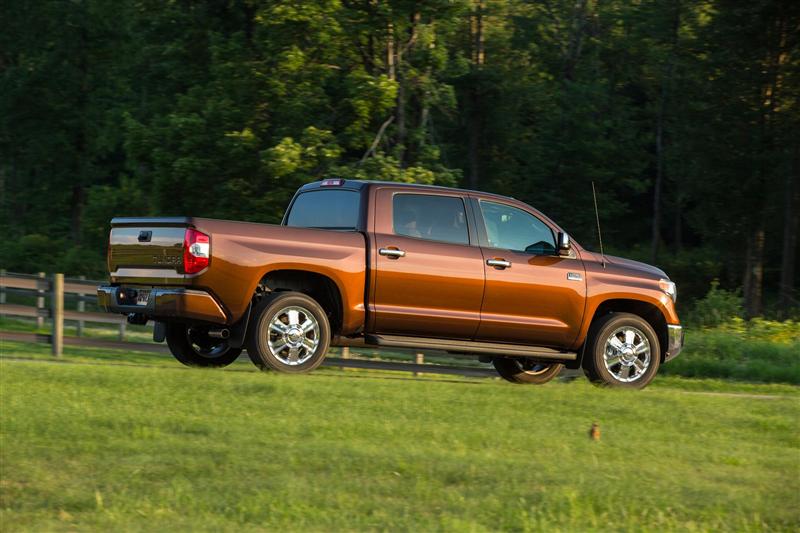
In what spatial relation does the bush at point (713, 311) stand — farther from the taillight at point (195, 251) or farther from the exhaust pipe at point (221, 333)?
the taillight at point (195, 251)

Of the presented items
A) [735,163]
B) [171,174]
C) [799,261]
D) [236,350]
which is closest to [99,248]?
[171,174]

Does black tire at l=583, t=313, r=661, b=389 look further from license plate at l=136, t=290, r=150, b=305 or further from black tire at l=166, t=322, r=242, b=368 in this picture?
license plate at l=136, t=290, r=150, b=305

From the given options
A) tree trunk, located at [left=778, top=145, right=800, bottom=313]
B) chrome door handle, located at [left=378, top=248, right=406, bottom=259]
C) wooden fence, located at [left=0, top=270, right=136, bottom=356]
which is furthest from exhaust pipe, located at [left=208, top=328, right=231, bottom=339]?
tree trunk, located at [left=778, top=145, right=800, bottom=313]

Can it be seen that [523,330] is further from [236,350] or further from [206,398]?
[206,398]

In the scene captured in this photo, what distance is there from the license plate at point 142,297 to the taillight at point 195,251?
48 cm

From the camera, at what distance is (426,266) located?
1152cm

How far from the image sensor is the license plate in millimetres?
10906

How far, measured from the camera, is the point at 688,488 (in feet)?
25.5

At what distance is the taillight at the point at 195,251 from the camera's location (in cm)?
1061

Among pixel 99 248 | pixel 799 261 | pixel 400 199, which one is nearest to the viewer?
pixel 400 199

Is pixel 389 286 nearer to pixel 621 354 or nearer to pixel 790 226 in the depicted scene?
pixel 621 354

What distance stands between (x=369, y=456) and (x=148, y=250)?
3811 mm

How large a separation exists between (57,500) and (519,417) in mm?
3946

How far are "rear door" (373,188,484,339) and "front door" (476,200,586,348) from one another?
181 mm
